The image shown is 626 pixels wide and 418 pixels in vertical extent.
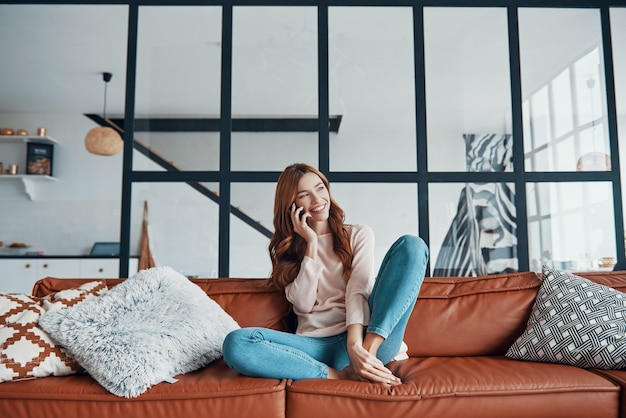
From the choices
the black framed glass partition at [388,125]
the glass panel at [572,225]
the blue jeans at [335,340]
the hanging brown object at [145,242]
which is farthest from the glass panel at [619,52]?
the hanging brown object at [145,242]

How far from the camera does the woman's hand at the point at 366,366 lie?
5.12 ft

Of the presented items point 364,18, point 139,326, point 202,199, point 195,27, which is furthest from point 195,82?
point 139,326

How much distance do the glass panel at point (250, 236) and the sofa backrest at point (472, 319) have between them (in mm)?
984

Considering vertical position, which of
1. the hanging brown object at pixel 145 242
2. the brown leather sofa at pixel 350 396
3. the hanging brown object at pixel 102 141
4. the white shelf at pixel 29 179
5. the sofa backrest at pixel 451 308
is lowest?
the brown leather sofa at pixel 350 396

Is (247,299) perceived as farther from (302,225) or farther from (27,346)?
(27,346)

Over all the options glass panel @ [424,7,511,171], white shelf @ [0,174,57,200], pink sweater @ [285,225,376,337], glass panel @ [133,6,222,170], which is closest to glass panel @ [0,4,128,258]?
white shelf @ [0,174,57,200]

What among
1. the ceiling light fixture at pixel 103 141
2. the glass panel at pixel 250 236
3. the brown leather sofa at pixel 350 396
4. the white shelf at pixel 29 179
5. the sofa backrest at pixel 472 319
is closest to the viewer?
the brown leather sofa at pixel 350 396

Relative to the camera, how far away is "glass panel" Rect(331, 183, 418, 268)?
9.04ft

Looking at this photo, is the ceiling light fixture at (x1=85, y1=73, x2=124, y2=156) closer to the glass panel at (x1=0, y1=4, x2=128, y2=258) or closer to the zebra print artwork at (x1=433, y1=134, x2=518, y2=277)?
the glass panel at (x1=0, y1=4, x2=128, y2=258)

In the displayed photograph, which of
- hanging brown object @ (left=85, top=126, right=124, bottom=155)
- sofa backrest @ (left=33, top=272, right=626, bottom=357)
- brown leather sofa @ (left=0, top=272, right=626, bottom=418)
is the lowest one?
brown leather sofa @ (left=0, top=272, right=626, bottom=418)

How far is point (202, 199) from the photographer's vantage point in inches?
109

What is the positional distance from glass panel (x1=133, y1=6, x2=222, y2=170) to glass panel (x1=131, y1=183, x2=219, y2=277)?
0.48ft

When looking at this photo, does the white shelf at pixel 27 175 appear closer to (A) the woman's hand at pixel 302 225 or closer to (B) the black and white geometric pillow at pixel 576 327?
(A) the woman's hand at pixel 302 225

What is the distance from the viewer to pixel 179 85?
284cm
